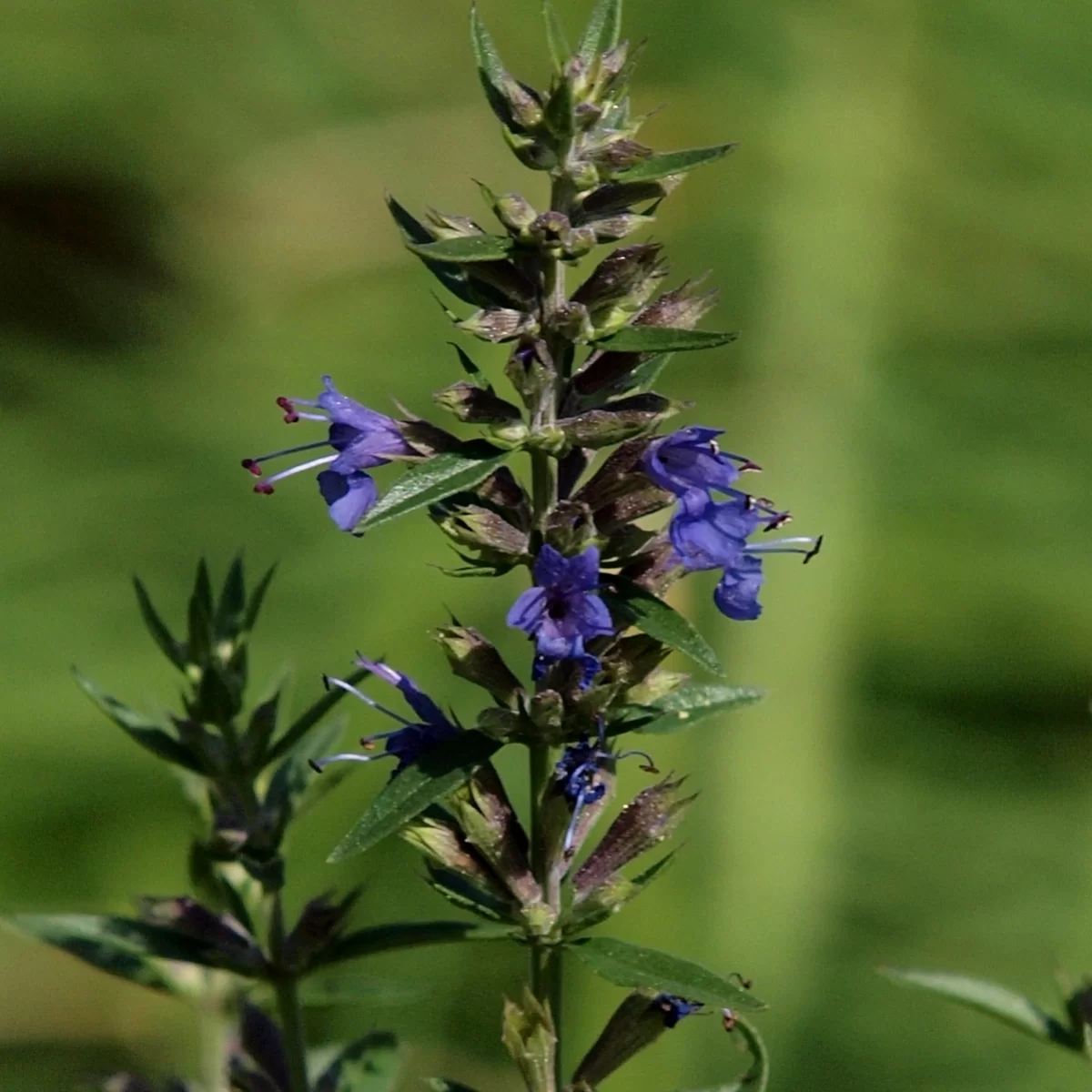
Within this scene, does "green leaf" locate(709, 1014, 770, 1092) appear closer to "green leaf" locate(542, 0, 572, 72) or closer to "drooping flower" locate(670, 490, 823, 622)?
"drooping flower" locate(670, 490, 823, 622)

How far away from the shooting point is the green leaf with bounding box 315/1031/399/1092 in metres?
1.18

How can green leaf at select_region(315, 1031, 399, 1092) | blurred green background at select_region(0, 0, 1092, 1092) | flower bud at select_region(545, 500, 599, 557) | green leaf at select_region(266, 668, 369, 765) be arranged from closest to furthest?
flower bud at select_region(545, 500, 599, 557) → green leaf at select_region(266, 668, 369, 765) → green leaf at select_region(315, 1031, 399, 1092) → blurred green background at select_region(0, 0, 1092, 1092)

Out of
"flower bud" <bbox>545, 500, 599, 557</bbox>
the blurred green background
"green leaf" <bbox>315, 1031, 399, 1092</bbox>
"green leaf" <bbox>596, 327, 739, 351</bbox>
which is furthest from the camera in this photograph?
the blurred green background

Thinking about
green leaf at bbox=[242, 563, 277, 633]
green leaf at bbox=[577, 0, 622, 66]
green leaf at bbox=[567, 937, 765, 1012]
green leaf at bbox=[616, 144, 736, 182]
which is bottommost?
green leaf at bbox=[567, 937, 765, 1012]

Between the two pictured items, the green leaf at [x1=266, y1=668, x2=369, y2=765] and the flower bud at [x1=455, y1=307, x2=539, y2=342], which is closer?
the flower bud at [x1=455, y1=307, x2=539, y2=342]

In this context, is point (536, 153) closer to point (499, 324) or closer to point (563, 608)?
point (499, 324)

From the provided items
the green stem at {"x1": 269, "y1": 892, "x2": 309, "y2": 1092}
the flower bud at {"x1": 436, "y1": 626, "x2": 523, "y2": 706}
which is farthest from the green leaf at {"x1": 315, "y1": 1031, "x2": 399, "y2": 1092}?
the flower bud at {"x1": 436, "y1": 626, "x2": 523, "y2": 706}

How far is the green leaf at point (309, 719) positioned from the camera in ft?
3.45

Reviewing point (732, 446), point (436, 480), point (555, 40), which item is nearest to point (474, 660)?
point (436, 480)

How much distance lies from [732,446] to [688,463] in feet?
5.74

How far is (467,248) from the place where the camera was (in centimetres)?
85

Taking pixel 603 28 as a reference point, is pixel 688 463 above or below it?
below

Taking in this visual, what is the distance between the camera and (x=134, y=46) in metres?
3.14

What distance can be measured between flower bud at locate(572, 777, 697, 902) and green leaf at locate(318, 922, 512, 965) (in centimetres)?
7
